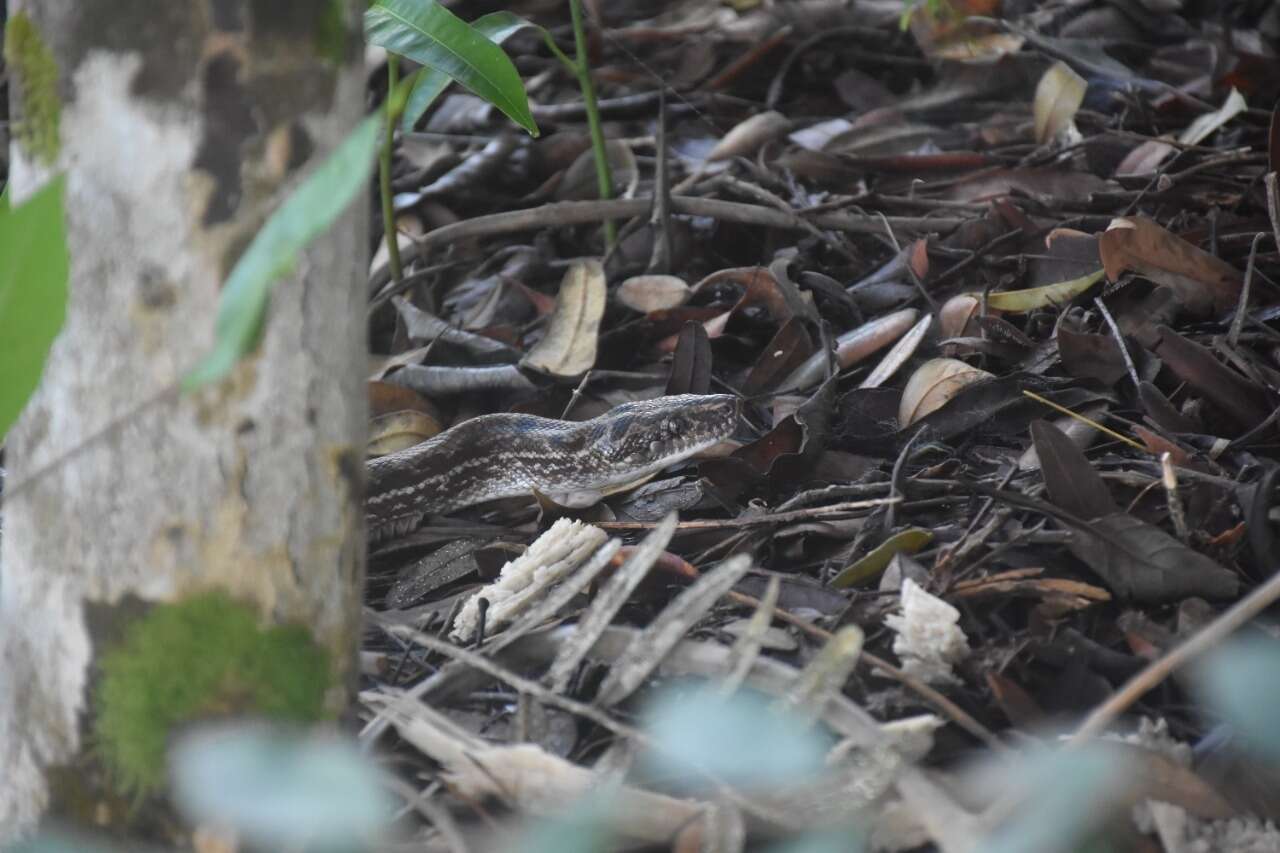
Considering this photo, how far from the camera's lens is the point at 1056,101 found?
188 inches

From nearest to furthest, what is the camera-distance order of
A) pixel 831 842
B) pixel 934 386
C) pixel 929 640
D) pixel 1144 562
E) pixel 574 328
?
1. pixel 831 842
2. pixel 929 640
3. pixel 1144 562
4. pixel 934 386
5. pixel 574 328

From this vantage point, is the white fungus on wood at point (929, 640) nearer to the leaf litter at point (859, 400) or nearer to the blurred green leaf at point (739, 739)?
the leaf litter at point (859, 400)

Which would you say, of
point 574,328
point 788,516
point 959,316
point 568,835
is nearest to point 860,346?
point 959,316

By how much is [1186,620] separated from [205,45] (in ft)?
5.84

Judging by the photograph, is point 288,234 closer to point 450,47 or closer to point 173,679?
point 173,679

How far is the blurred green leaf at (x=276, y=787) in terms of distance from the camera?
125cm

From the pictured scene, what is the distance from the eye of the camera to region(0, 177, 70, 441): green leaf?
4.59 feet

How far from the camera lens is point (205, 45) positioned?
1.51 metres

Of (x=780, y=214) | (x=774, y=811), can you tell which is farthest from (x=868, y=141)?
(x=774, y=811)

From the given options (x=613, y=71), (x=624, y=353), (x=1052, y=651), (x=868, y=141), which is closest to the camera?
(x=1052, y=651)

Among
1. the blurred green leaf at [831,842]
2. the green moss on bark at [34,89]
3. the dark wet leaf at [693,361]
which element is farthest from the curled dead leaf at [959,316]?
the green moss on bark at [34,89]

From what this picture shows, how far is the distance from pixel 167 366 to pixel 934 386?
2.20m

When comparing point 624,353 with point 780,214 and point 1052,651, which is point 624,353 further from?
point 1052,651

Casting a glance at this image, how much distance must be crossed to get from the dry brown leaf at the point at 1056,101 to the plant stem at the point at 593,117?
162 centimetres
